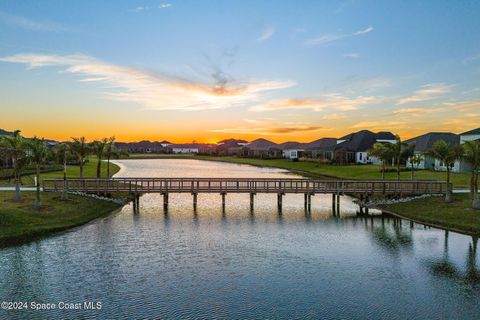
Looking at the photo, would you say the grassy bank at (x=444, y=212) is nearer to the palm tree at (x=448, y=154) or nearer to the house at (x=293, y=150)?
the palm tree at (x=448, y=154)

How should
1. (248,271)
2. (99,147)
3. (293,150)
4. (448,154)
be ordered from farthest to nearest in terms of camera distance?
(293,150)
(99,147)
(448,154)
(248,271)

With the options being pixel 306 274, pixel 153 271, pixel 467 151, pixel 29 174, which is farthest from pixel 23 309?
pixel 29 174

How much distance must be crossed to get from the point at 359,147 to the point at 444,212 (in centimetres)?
7415

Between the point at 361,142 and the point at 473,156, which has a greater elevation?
the point at 361,142

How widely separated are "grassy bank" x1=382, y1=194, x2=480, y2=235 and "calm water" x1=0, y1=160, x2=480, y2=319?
1855 millimetres

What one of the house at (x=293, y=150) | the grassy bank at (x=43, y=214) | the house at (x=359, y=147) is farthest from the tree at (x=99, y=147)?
the house at (x=293, y=150)

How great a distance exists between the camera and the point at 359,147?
358 ft

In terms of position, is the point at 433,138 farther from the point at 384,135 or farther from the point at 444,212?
the point at 444,212

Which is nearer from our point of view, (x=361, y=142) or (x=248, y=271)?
(x=248, y=271)

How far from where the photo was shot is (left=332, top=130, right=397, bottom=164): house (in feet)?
355

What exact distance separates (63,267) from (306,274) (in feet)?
43.1

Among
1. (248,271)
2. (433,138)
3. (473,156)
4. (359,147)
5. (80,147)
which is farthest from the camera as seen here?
(359,147)

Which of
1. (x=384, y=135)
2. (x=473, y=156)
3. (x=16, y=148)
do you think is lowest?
(x=473, y=156)

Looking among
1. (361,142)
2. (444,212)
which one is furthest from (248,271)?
(361,142)
